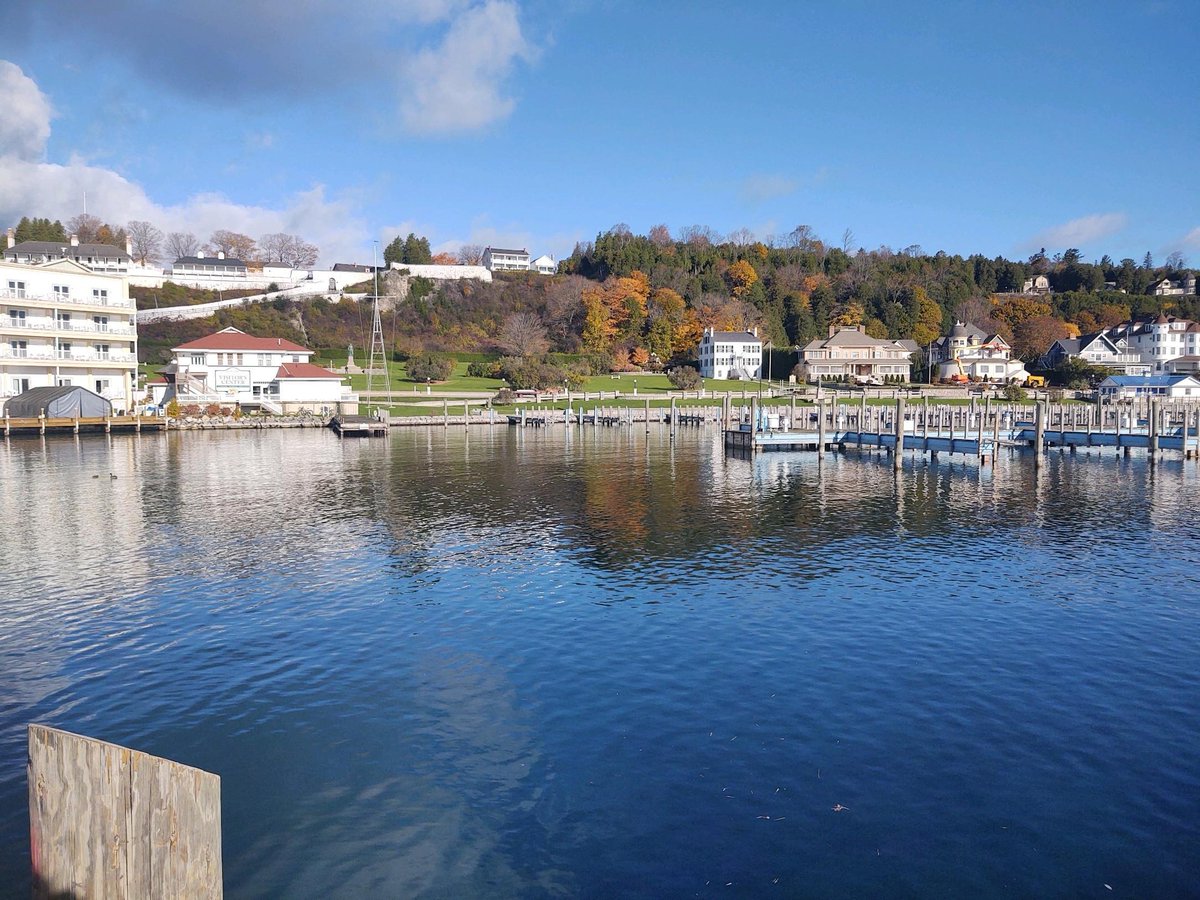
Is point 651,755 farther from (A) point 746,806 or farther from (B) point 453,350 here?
(B) point 453,350

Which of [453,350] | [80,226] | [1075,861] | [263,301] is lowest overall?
[1075,861]

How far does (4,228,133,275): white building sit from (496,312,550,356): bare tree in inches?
2113

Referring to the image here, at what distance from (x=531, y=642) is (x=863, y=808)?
8.50 m

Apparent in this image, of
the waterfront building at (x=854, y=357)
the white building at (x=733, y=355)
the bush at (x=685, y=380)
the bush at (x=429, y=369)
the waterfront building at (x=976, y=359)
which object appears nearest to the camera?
the bush at (x=429, y=369)

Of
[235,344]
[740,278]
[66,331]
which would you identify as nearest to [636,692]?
[66,331]

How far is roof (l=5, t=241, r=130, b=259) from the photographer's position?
4670 inches

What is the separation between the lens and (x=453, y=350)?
127438mm

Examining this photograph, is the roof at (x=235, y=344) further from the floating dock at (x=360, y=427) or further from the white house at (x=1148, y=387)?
the white house at (x=1148, y=387)

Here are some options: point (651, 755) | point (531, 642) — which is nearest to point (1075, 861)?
point (651, 755)

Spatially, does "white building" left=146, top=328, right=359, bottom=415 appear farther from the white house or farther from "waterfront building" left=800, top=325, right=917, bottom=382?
the white house

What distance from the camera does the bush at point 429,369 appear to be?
10375 centimetres

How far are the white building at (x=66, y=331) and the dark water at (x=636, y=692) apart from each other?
47.3 meters

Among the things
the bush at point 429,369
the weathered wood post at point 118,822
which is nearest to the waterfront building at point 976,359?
the bush at point 429,369

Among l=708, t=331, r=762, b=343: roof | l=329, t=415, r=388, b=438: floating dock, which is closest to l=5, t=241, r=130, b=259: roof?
l=329, t=415, r=388, b=438: floating dock
